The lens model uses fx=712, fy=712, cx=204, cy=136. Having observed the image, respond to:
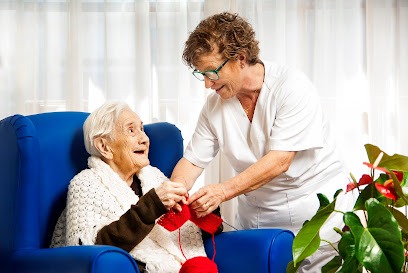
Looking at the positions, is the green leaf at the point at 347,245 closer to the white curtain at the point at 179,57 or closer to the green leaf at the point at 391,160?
the green leaf at the point at 391,160

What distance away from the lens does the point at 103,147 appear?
8.51 feet

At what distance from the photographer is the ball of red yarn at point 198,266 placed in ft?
7.65

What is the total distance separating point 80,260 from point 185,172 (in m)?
0.77

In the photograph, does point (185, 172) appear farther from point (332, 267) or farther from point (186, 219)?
point (332, 267)

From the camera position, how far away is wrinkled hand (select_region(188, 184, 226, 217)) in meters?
2.41

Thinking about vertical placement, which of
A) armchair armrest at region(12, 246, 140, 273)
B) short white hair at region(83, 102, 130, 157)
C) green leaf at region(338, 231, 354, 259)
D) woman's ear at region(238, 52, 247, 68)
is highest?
woman's ear at region(238, 52, 247, 68)

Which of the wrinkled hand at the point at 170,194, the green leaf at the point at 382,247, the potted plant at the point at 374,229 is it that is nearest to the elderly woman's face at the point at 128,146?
the wrinkled hand at the point at 170,194

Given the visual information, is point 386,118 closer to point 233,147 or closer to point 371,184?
point 233,147

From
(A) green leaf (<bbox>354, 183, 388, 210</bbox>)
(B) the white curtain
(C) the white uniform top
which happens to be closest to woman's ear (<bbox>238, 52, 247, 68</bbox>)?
(C) the white uniform top

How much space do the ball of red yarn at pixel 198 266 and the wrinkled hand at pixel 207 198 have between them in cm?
17

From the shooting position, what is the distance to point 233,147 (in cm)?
265

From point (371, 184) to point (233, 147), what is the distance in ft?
3.16

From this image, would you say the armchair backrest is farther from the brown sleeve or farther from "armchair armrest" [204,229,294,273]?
"armchair armrest" [204,229,294,273]

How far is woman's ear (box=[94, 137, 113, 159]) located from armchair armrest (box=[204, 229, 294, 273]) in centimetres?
52
